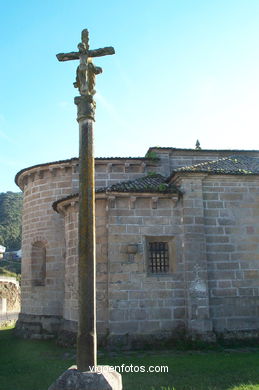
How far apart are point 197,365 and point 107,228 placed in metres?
4.55

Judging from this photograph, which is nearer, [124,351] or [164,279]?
[124,351]

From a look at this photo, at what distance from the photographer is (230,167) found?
12.3 metres

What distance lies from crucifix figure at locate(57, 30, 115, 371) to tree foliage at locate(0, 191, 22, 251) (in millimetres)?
56658

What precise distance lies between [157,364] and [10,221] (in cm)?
6030

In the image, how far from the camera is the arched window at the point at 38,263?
14.7 meters

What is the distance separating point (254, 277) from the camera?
11.2 meters

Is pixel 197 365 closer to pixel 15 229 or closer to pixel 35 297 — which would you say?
pixel 35 297

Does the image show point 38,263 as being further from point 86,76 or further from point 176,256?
point 86,76

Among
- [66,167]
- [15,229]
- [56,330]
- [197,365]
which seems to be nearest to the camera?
[197,365]

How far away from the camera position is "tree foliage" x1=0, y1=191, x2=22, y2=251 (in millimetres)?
59997

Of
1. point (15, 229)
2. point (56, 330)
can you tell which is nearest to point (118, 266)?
point (56, 330)

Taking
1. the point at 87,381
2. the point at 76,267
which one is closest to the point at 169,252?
the point at 76,267

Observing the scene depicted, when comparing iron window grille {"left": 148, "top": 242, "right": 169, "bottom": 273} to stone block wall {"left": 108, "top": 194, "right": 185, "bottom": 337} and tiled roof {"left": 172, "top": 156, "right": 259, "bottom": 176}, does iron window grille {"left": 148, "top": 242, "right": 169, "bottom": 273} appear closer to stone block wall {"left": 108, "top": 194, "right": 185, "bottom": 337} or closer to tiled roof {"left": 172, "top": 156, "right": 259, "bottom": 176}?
stone block wall {"left": 108, "top": 194, "right": 185, "bottom": 337}

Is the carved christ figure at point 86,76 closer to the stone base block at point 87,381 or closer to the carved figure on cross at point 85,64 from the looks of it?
the carved figure on cross at point 85,64
